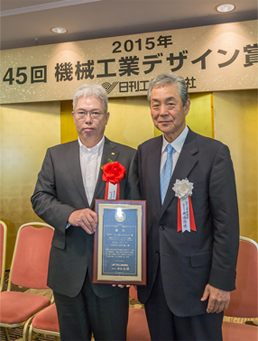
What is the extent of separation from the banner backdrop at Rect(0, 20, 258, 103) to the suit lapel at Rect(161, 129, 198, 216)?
215 cm

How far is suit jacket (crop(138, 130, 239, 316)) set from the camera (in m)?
1.35

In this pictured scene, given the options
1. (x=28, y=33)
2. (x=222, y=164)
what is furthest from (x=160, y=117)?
(x=28, y=33)

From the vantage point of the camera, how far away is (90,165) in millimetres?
1641

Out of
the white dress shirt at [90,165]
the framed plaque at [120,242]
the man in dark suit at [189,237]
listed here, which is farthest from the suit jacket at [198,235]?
the white dress shirt at [90,165]

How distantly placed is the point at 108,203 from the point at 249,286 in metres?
1.14

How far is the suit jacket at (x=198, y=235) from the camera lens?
1353mm

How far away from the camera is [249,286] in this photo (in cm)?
184

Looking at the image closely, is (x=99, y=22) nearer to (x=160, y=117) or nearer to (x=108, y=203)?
(x=160, y=117)

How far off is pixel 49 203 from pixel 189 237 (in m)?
0.75

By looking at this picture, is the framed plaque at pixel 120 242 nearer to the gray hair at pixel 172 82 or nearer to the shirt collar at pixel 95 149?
the shirt collar at pixel 95 149

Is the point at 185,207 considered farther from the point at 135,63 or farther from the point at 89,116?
the point at 135,63

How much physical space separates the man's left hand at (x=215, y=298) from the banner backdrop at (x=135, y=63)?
2.56 m

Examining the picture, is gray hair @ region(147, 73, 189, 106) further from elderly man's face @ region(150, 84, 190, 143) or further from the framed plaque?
the framed plaque

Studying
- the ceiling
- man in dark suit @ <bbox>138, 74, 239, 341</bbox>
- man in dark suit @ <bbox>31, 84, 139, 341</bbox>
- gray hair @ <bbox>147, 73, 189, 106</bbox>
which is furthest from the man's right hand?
the ceiling
